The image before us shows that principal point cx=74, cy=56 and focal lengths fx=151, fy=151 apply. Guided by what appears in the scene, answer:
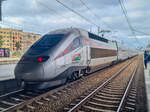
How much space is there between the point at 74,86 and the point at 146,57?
559 inches

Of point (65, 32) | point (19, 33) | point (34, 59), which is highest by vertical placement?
point (19, 33)

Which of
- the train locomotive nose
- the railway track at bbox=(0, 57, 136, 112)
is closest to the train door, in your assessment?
the railway track at bbox=(0, 57, 136, 112)

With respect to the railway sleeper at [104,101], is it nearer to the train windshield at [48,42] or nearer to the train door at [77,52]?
the train door at [77,52]

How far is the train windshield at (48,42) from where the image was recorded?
7789mm

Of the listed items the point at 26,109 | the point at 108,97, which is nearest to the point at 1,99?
the point at 26,109

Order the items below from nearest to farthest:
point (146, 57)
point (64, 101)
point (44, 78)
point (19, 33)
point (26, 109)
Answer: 1. point (26, 109)
2. point (64, 101)
3. point (44, 78)
4. point (146, 57)
5. point (19, 33)

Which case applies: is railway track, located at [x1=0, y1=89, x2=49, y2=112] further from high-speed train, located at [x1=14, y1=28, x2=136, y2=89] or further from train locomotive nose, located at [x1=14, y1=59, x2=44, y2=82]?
train locomotive nose, located at [x1=14, y1=59, x2=44, y2=82]

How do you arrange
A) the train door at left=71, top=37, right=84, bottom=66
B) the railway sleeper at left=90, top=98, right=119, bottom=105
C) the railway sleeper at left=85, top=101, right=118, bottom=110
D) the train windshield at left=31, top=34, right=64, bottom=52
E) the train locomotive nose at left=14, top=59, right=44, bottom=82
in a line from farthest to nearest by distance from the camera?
1. the train door at left=71, top=37, right=84, bottom=66
2. the train windshield at left=31, top=34, right=64, bottom=52
3. the train locomotive nose at left=14, top=59, right=44, bottom=82
4. the railway sleeper at left=90, top=98, right=119, bottom=105
5. the railway sleeper at left=85, top=101, right=118, bottom=110

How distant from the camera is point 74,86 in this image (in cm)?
856

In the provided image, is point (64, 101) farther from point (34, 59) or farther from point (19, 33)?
point (19, 33)

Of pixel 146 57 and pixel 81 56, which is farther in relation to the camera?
pixel 146 57

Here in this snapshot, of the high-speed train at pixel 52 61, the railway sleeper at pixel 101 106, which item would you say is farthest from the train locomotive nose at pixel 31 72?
the railway sleeper at pixel 101 106

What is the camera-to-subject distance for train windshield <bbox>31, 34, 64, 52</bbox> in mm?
7789

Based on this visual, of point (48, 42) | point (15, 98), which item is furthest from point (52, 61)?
point (15, 98)
